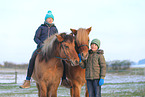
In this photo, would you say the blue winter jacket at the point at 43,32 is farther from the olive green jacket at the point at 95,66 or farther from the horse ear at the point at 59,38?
the olive green jacket at the point at 95,66

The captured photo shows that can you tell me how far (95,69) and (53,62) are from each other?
1046 millimetres

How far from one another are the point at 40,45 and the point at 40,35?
0.44 m

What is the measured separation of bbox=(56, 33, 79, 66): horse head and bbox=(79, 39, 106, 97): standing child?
1.82ft

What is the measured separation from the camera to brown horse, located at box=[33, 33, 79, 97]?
4.53 m

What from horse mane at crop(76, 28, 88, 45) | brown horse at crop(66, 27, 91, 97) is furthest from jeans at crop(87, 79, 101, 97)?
horse mane at crop(76, 28, 88, 45)

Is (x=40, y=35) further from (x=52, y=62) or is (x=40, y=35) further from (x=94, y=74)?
(x=94, y=74)

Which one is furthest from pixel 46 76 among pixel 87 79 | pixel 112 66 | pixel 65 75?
pixel 112 66

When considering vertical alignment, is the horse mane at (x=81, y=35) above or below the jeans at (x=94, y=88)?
above

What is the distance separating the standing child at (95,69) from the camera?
4.82 meters

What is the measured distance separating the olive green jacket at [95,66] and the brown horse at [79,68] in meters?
0.26

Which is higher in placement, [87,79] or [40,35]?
[40,35]

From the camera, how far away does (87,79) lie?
495cm

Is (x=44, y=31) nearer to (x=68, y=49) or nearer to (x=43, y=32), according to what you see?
(x=43, y=32)

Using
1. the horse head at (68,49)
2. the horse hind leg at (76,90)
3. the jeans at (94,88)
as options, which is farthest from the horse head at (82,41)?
the horse hind leg at (76,90)
